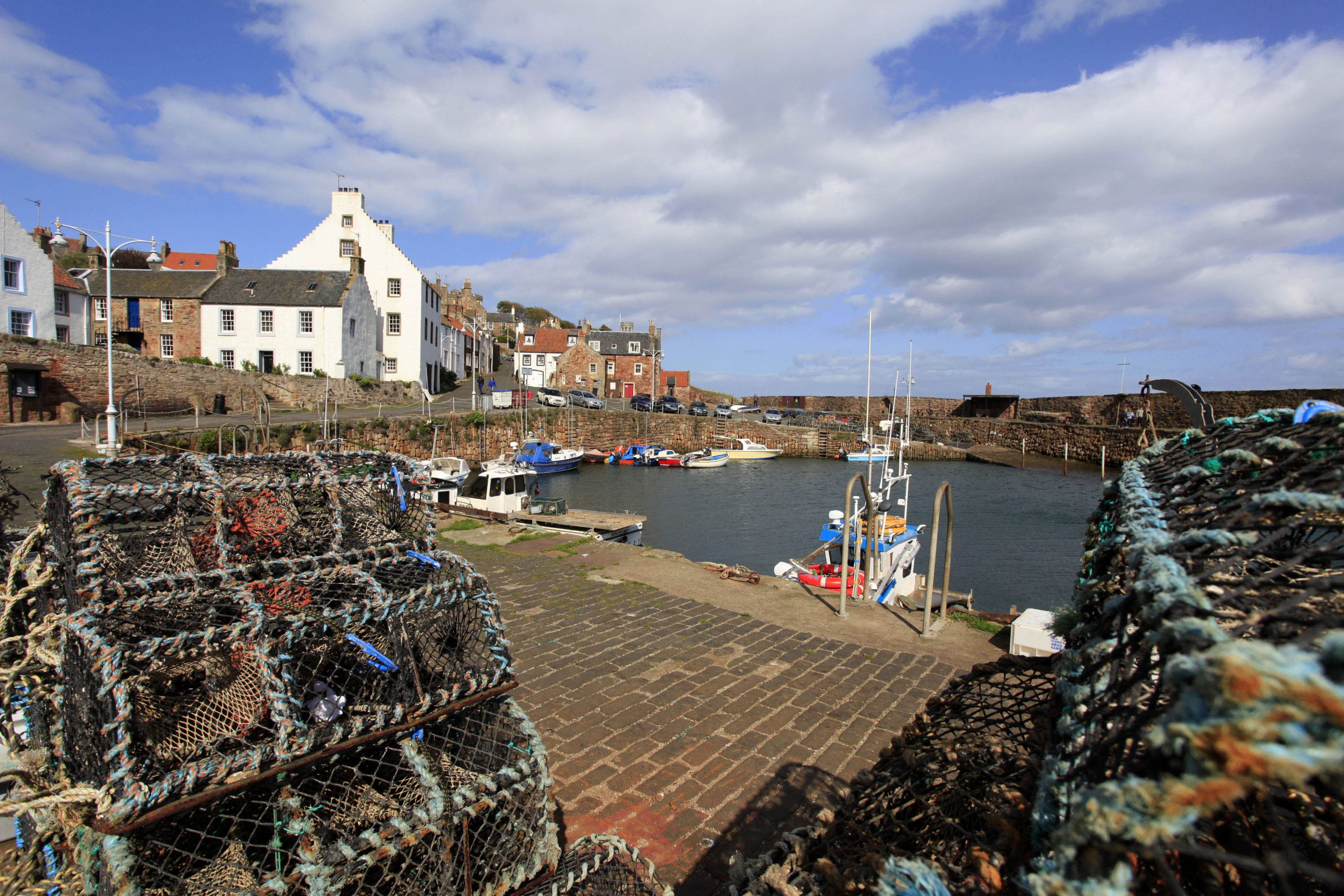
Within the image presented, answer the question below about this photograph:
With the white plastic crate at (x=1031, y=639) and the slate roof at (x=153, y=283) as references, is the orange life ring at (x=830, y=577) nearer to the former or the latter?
the white plastic crate at (x=1031, y=639)

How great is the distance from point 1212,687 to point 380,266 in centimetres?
4663

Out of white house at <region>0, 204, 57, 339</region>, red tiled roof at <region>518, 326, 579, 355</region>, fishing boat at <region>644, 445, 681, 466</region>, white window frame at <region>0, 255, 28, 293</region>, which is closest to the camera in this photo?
white window frame at <region>0, 255, 28, 293</region>

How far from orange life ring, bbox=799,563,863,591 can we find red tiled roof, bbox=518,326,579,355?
53646mm

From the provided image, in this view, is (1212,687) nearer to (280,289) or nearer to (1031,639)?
(1031,639)

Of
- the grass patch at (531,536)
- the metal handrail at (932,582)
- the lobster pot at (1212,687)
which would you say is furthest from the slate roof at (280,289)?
the lobster pot at (1212,687)

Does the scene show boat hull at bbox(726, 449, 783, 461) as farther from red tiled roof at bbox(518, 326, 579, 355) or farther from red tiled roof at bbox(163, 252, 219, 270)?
red tiled roof at bbox(163, 252, 219, 270)

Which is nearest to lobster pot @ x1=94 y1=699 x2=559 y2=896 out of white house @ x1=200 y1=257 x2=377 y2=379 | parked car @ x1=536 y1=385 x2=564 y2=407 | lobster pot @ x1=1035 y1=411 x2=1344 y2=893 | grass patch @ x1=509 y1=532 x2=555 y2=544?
lobster pot @ x1=1035 y1=411 x2=1344 y2=893

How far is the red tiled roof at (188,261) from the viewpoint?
55.6m

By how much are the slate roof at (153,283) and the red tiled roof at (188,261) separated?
1954 cm

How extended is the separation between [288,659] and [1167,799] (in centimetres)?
271

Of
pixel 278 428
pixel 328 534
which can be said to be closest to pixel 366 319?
pixel 278 428

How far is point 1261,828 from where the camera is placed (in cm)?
118

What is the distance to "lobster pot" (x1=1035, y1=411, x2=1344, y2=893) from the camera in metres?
0.71

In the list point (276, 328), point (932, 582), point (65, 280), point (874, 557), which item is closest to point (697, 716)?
point (932, 582)
